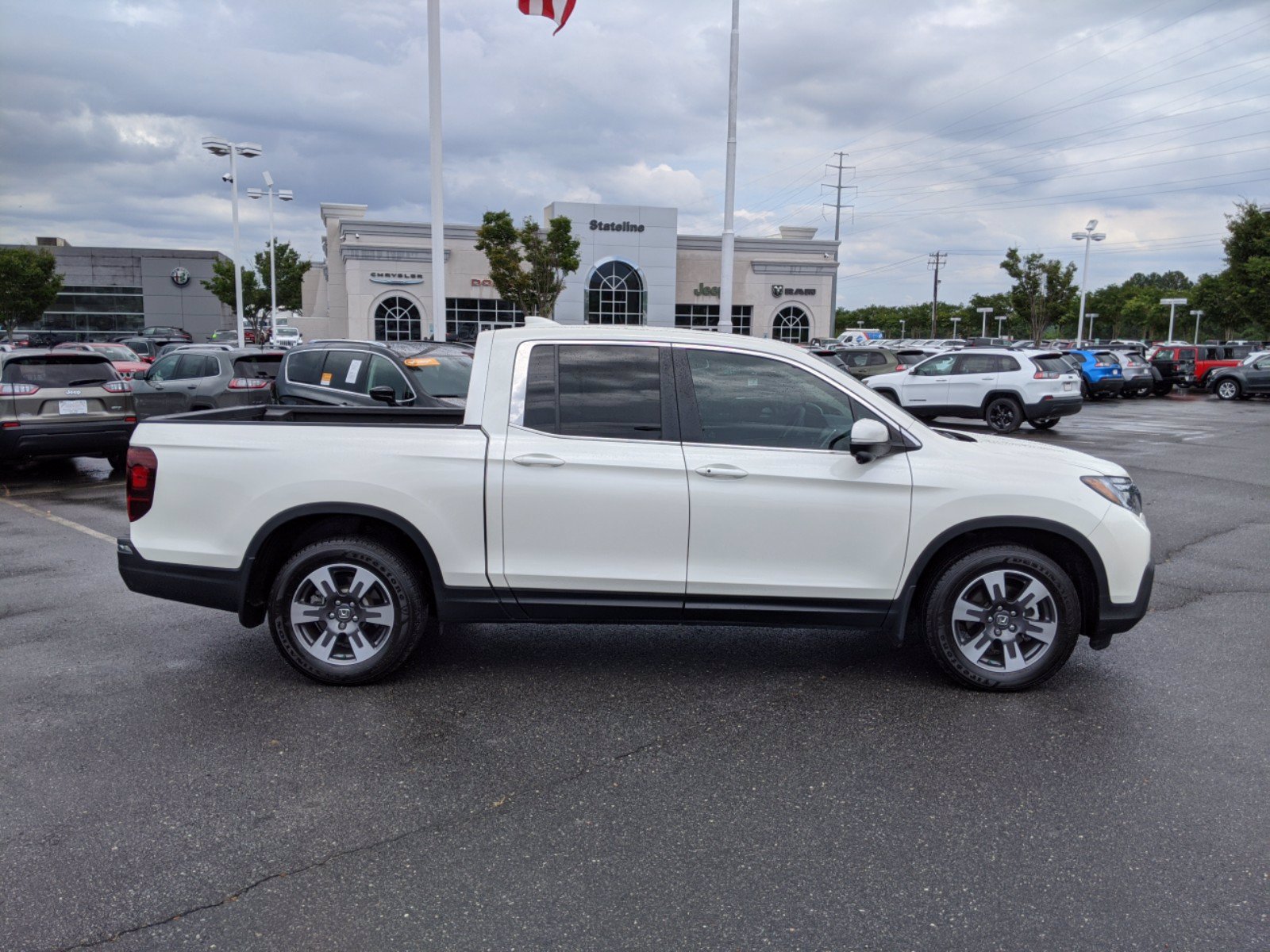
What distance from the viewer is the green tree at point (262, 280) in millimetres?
66750

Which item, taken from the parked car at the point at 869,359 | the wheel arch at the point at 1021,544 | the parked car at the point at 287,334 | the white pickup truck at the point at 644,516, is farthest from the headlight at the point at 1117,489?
the parked car at the point at 287,334

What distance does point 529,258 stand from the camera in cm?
4622

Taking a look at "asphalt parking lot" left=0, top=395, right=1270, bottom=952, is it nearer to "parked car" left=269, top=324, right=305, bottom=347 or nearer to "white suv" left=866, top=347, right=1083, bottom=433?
"white suv" left=866, top=347, right=1083, bottom=433

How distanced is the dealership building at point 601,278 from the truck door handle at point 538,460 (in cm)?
4771

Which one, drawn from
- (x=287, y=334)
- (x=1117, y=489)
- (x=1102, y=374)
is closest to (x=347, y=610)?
(x=1117, y=489)

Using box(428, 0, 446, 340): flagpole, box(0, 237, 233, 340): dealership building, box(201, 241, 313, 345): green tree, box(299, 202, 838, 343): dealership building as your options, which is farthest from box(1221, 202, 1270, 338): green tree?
box(0, 237, 233, 340): dealership building

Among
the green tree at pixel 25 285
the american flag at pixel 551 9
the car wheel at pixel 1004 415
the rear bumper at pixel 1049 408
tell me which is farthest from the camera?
the green tree at pixel 25 285

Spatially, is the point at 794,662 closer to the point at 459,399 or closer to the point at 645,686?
the point at 645,686

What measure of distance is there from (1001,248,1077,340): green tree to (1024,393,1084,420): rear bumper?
48305 mm

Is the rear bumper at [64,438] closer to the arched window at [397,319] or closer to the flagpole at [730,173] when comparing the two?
the flagpole at [730,173]

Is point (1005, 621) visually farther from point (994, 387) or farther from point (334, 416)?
point (994, 387)

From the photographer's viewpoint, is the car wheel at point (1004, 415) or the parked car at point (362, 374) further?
the car wheel at point (1004, 415)

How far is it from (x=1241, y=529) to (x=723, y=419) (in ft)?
23.4

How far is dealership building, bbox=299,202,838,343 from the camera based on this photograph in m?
52.1
